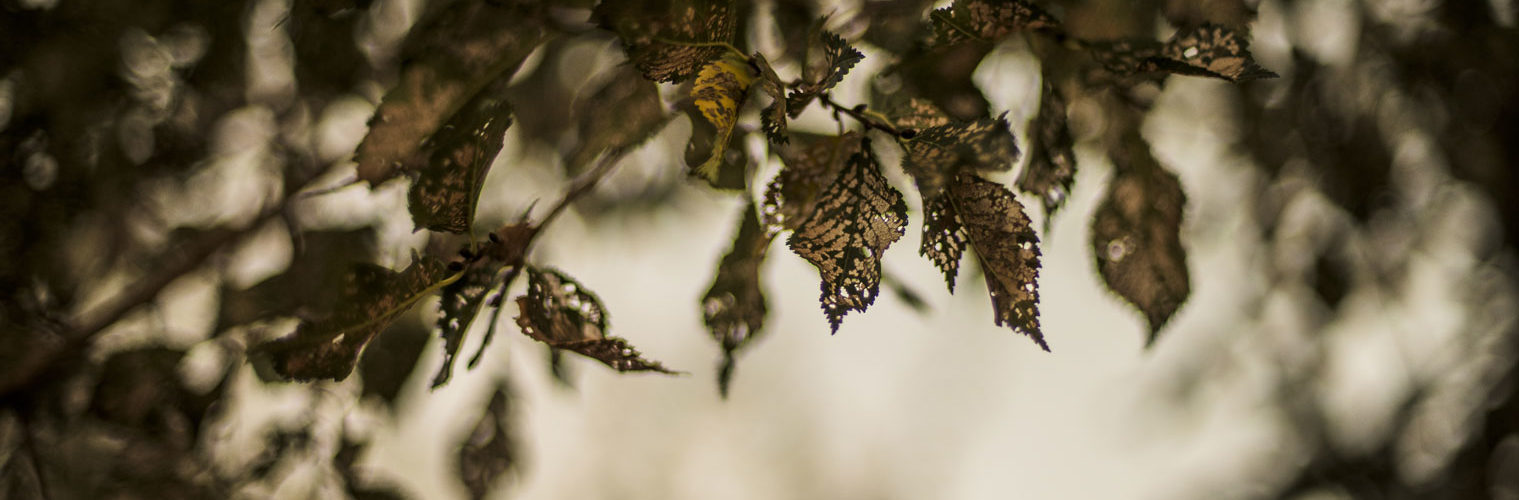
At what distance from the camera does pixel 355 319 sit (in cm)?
23

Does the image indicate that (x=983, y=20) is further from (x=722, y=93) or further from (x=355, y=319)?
(x=355, y=319)

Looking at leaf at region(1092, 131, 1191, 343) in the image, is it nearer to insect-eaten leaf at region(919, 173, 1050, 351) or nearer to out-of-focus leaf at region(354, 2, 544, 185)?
insect-eaten leaf at region(919, 173, 1050, 351)

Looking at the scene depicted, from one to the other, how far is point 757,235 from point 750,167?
0.09 meters

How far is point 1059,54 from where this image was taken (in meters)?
0.34

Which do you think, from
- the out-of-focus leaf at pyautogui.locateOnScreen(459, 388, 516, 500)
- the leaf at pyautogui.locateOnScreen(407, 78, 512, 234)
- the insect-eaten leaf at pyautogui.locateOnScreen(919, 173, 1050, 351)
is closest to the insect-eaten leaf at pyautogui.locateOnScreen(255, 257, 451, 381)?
the leaf at pyautogui.locateOnScreen(407, 78, 512, 234)

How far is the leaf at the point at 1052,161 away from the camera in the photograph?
0.89 ft

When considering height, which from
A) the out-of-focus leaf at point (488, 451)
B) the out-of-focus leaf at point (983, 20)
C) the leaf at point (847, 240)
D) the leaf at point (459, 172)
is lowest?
the out-of-focus leaf at point (488, 451)

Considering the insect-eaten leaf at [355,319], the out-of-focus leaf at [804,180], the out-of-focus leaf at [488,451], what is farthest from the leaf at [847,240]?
the out-of-focus leaf at [488,451]

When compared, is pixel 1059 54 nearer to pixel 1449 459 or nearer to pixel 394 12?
pixel 394 12

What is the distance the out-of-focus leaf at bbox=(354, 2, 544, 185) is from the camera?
0.29 metres

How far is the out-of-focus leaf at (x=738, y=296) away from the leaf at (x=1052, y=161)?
0.29 ft

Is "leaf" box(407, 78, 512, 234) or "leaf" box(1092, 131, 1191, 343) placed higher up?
"leaf" box(407, 78, 512, 234)

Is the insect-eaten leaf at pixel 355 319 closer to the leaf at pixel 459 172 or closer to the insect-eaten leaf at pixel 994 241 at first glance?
the leaf at pixel 459 172

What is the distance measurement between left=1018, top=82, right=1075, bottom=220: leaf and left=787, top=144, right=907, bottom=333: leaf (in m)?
0.08
